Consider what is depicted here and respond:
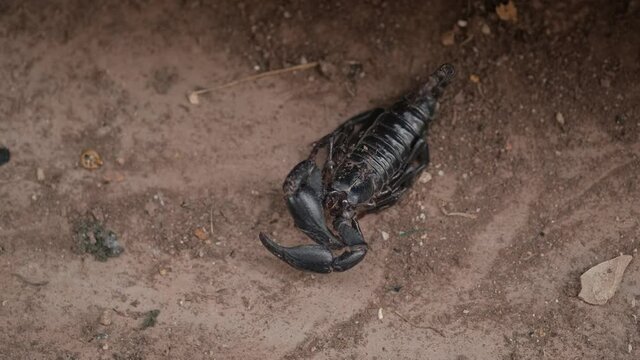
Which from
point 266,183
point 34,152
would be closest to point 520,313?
point 266,183

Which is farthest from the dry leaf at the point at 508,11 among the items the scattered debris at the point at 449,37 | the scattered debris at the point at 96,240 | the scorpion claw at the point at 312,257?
the scattered debris at the point at 96,240

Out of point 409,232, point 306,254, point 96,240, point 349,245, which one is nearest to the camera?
point 306,254

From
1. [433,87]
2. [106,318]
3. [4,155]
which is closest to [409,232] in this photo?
[433,87]

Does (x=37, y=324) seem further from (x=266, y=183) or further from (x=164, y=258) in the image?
(x=266, y=183)

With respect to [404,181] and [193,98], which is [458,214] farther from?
[193,98]

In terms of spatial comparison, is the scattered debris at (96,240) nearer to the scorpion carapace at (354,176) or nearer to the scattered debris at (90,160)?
the scattered debris at (90,160)

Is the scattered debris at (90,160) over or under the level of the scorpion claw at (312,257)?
over

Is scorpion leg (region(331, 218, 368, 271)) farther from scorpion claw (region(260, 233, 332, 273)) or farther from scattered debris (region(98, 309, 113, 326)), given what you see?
scattered debris (region(98, 309, 113, 326))
